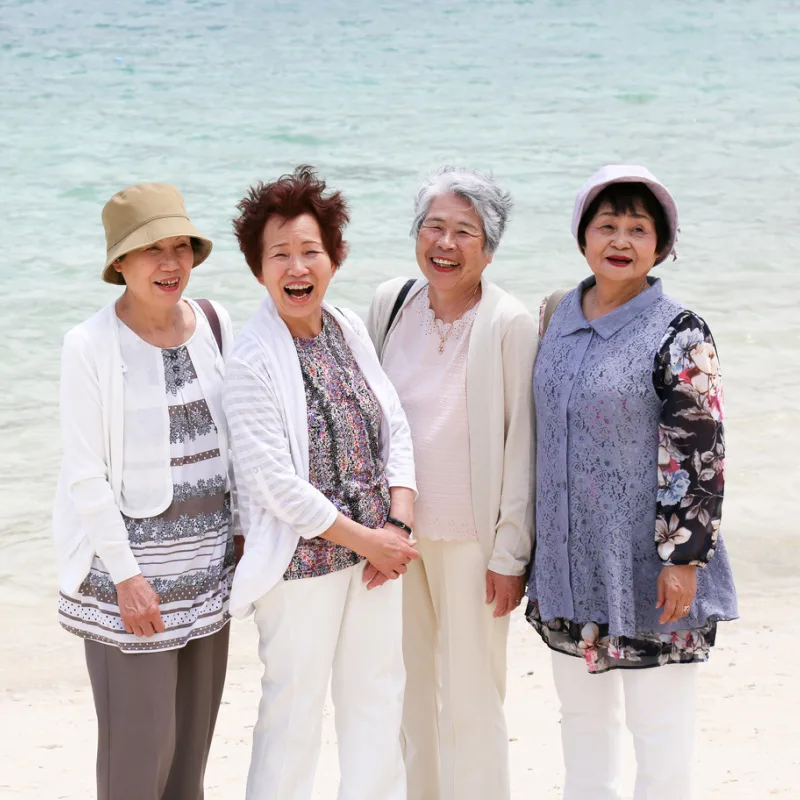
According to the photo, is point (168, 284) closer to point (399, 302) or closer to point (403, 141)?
point (399, 302)

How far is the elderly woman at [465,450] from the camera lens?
3352mm

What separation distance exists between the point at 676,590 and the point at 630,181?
1042 mm

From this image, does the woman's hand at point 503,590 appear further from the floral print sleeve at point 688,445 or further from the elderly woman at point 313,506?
the floral print sleeve at point 688,445

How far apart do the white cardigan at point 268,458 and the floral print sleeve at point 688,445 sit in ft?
2.76

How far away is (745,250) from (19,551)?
26.3ft

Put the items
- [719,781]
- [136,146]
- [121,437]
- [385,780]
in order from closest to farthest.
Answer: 1. [121,437]
2. [385,780]
3. [719,781]
4. [136,146]

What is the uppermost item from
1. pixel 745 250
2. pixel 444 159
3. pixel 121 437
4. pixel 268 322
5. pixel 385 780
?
pixel 444 159

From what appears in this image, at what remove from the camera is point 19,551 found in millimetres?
6242

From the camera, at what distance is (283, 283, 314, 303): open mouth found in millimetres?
3145

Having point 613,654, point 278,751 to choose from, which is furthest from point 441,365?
point 278,751

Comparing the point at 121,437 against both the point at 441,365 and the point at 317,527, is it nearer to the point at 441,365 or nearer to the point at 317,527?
the point at 317,527

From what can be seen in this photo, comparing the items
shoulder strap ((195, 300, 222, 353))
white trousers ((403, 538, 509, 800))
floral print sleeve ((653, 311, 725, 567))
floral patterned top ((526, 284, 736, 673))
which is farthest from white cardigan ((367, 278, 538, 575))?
shoulder strap ((195, 300, 222, 353))

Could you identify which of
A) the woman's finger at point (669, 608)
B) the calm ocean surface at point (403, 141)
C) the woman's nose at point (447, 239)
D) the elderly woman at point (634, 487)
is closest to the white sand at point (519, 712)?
the elderly woman at point (634, 487)

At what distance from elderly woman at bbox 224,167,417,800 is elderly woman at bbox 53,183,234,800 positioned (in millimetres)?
113
